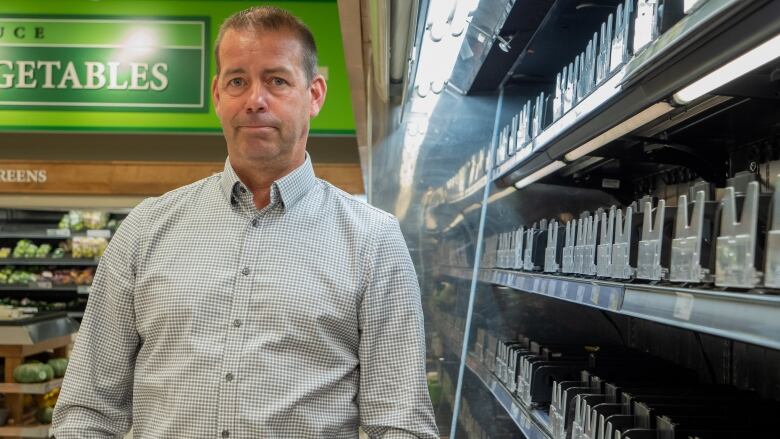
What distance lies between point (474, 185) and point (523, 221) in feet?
1.42

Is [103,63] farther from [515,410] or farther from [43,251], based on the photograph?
[515,410]

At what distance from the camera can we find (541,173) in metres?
3.15

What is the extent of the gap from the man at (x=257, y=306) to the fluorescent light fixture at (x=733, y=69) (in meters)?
0.61

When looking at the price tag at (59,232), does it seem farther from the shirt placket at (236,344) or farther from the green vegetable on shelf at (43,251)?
the shirt placket at (236,344)

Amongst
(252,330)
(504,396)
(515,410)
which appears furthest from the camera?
(504,396)

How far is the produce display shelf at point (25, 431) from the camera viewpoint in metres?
4.64

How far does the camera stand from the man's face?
147 cm

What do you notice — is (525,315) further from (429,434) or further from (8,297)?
(8,297)

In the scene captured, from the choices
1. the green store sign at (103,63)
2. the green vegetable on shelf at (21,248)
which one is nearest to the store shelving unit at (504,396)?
the green store sign at (103,63)

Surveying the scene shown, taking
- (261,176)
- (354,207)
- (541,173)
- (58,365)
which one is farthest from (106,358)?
(58,365)

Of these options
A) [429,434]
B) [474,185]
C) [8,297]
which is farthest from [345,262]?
[8,297]

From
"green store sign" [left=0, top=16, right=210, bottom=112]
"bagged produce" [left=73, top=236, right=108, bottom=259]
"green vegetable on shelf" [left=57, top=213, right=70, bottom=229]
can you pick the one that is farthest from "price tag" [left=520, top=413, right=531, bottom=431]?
"green vegetable on shelf" [left=57, top=213, right=70, bottom=229]

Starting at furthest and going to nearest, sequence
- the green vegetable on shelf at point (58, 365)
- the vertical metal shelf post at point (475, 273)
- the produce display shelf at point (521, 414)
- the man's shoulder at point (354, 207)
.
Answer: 1. the green vegetable on shelf at point (58, 365)
2. the vertical metal shelf post at point (475, 273)
3. the produce display shelf at point (521, 414)
4. the man's shoulder at point (354, 207)

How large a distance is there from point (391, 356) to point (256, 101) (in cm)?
51
